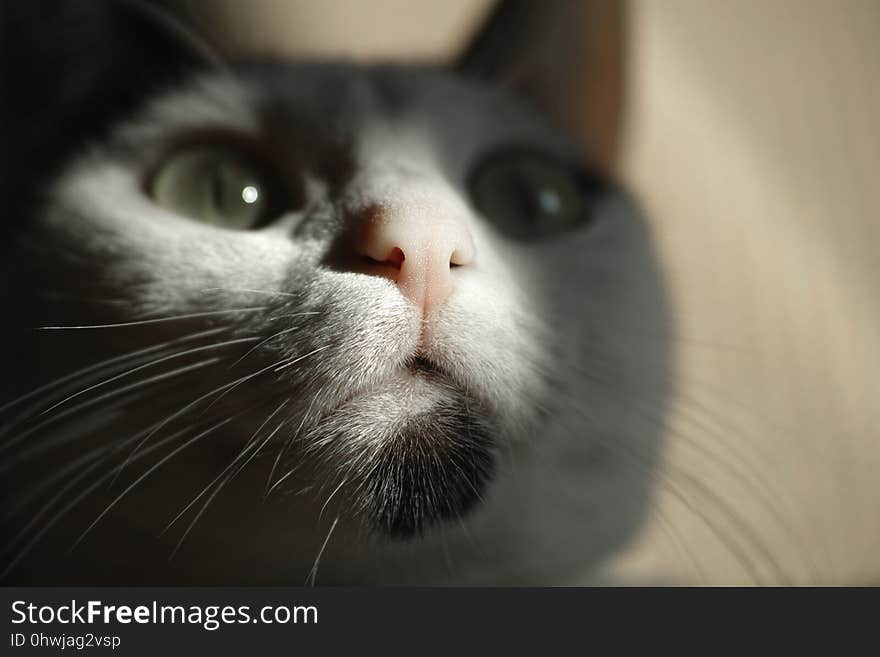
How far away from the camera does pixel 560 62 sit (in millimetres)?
697

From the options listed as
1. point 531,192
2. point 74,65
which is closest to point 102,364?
point 74,65

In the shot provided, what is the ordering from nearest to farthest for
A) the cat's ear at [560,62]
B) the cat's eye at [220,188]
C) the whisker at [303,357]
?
1. the whisker at [303,357]
2. the cat's eye at [220,188]
3. the cat's ear at [560,62]

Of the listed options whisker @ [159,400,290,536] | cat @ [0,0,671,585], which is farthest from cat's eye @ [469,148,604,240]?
whisker @ [159,400,290,536]

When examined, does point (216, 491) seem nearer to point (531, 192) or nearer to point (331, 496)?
point (331, 496)

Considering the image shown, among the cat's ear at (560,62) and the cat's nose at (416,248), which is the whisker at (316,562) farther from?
the cat's ear at (560,62)

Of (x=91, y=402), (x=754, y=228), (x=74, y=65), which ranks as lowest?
(x=91, y=402)

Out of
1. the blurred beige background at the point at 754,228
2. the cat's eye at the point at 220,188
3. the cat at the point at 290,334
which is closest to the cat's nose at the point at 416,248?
the cat at the point at 290,334

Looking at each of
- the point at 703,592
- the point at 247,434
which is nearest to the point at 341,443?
the point at 247,434

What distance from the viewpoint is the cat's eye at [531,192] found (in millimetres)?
612

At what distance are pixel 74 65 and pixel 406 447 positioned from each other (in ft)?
1.27

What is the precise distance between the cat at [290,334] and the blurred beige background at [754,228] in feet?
0.12

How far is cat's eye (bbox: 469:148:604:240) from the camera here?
0.61 metres

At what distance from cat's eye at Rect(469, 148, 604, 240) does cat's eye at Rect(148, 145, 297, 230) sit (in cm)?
17

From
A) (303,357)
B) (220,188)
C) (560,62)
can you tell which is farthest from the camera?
(560,62)
